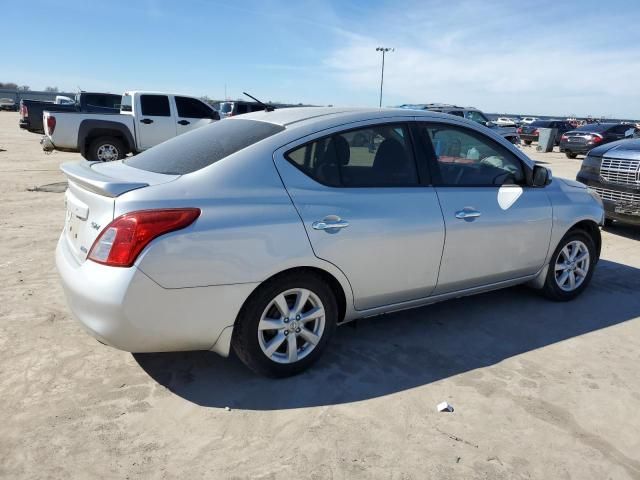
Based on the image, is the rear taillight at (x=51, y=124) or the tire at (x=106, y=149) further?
the tire at (x=106, y=149)

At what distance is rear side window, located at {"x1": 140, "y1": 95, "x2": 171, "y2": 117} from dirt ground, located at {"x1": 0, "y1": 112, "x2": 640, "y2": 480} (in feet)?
30.7

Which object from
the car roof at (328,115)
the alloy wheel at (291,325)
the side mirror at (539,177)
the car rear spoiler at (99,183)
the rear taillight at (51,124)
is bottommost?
the alloy wheel at (291,325)

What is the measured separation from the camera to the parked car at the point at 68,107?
50.7ft

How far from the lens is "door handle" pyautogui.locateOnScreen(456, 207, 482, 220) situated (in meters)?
3.60

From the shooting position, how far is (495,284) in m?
4.07

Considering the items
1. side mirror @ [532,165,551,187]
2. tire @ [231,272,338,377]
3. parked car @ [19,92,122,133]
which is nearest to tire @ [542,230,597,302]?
side mirror @ [532,165,551,187]

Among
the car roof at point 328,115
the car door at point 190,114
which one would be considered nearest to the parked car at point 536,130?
the car door at point 190,114

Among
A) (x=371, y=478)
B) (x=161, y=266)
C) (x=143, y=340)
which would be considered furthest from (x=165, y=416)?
(x=371, y=478)

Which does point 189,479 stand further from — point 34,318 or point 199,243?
point 34,318

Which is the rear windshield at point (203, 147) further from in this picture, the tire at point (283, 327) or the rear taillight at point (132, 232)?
the tire at point (283, 327)

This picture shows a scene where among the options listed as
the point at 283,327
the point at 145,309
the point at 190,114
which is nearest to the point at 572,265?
the point at 283,327

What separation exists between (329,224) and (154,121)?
35.5 feet

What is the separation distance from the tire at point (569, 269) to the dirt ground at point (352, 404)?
0.34m

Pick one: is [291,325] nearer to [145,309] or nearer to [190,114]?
[145,309]
